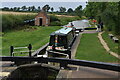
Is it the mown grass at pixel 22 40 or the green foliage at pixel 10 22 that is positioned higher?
the green foliage at pixel 10 22

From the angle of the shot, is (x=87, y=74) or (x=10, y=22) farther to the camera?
(x=10, y=22)

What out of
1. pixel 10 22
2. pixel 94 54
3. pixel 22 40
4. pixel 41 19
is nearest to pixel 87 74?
pixel 94 54

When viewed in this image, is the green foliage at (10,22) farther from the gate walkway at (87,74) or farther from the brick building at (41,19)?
the gate walkway at (87,74)

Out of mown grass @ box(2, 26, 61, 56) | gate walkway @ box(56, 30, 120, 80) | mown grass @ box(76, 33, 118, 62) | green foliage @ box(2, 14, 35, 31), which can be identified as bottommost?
mown grass @ box(76, 33, 118, 62)

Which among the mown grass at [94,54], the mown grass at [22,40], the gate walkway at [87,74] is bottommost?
the mown grass at [94,54]

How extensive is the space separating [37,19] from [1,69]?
96.4 feet

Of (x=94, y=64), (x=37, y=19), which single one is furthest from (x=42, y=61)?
(x=37, y=19)

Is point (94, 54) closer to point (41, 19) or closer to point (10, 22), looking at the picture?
point (10, 22)

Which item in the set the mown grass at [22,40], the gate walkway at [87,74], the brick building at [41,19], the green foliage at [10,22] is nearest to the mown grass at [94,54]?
the mown grass at [22,40]

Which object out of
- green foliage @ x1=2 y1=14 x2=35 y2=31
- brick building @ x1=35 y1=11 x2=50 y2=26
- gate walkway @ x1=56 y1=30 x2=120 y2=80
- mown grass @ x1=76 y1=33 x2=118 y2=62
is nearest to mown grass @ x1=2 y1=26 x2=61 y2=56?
mown grass @ x1=76 y1=33 x2=118 y2=62

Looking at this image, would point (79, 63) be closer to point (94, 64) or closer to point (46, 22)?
point (94, 64)

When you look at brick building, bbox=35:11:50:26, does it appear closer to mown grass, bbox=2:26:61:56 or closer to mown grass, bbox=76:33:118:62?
mown grass, bbox=2:26:61:56

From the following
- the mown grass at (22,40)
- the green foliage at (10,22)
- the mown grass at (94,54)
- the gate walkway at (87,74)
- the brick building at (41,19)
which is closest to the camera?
the gate walkway at (87,74)

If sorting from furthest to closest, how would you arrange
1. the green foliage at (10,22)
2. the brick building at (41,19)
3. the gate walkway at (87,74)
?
the brick building at (41,19) → the green foliage at (10,22) → the gate walkway at (87,74)
